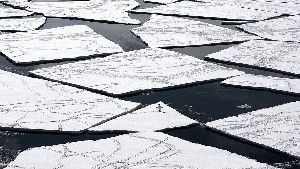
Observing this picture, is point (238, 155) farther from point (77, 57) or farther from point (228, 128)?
point (77, 57)

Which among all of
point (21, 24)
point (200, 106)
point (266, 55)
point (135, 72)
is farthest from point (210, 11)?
point (200, 106)

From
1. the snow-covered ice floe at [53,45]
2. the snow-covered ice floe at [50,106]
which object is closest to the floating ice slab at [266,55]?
the snow-covered ice floe at [53,45]

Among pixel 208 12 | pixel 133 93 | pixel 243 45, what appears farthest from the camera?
pixel 208 12

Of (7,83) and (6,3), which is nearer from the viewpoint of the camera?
(7,83)

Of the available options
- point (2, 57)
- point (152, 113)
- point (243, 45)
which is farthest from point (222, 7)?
point (152, 113)

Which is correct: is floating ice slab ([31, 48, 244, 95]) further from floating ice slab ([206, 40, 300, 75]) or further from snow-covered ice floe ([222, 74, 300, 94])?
floating ice slab ([206, 40, 300, 75])

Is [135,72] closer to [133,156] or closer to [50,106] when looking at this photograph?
[50,106]

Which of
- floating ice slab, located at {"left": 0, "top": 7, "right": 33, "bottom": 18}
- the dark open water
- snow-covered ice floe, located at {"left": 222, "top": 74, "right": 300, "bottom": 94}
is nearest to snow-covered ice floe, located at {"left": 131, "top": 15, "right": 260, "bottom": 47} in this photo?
the dark open water
